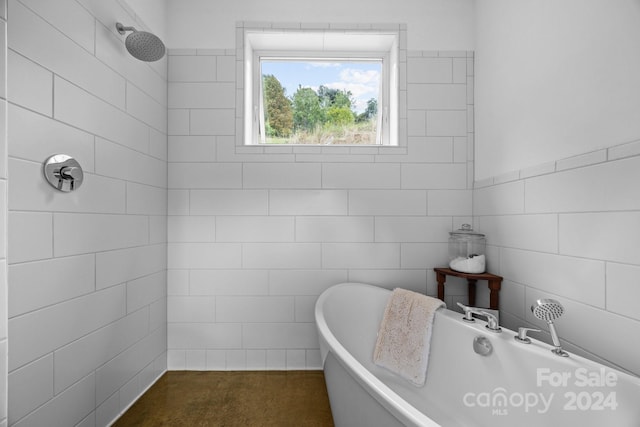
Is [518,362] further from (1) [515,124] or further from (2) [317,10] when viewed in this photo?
(2) [317,10]

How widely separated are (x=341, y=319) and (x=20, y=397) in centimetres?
134

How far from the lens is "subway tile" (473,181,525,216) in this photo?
1.55 meters

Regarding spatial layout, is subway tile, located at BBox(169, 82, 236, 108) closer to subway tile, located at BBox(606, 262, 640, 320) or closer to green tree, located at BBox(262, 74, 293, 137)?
green tree, located at BBox(262, 74, 293, 137)

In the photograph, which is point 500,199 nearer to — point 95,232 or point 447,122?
point 447,122

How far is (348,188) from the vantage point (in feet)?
6.56

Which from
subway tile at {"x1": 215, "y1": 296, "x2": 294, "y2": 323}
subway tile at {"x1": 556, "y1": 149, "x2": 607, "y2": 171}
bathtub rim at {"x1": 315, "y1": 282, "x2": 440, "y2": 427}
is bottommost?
subway tile at {"x1": 215, "y1": 296, "x2": 294, "y2": 323}

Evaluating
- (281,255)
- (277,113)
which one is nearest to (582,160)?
(281,255)

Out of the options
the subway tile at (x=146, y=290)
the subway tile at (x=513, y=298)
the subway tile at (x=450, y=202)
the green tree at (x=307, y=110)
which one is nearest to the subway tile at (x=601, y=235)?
the subway tile at (x=513, y=298)

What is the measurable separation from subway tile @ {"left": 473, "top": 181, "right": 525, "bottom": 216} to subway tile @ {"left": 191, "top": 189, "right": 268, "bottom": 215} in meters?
1.42

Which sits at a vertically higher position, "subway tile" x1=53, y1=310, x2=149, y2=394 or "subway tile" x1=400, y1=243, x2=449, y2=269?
"subway tile" x1=400, y1=243, x2=449, y2=269

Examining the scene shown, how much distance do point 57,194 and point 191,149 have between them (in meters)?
0.95

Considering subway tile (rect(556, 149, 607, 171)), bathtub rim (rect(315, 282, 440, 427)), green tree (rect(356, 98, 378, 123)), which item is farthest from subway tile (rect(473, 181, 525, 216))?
bathtub rim (rect(315, 282, 440, 427))

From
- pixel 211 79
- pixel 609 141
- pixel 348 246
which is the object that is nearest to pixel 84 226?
pixel 211 79

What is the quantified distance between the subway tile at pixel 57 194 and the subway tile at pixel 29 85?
197 millimetres
